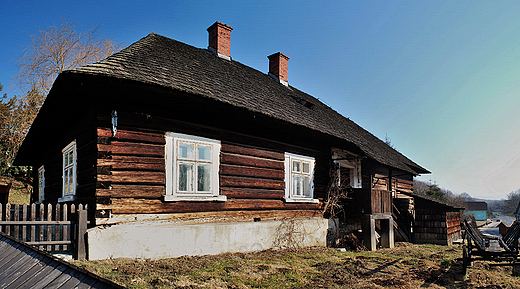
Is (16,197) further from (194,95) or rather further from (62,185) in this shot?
(194,95)

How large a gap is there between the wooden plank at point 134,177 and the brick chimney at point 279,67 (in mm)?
9994

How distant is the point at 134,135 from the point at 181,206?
6.19 feet

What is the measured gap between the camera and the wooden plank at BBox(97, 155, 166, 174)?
22.4 feet

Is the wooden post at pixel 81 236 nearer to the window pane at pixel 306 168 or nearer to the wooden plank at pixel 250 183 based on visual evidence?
the wooden plank at pixel 250 183

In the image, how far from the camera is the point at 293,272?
663cm

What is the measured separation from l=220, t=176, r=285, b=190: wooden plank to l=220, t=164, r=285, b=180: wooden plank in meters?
0.11

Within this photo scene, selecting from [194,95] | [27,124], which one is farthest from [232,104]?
[27,124]

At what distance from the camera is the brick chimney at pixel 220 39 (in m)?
13.4

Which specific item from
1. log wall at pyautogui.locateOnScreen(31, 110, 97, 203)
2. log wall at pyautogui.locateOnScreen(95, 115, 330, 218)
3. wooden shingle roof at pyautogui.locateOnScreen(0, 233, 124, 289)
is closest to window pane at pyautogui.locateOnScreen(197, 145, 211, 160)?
log wall at pyautogui.locateOnScreen(95, 115, 330, 218)

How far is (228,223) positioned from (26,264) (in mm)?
5747

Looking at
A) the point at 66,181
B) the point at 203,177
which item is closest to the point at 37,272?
the point at 203,177

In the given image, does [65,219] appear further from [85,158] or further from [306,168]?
[306,168]

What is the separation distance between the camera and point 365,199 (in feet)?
38.6

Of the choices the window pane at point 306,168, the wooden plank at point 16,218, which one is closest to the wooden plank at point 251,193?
the window pane at point 306,168
